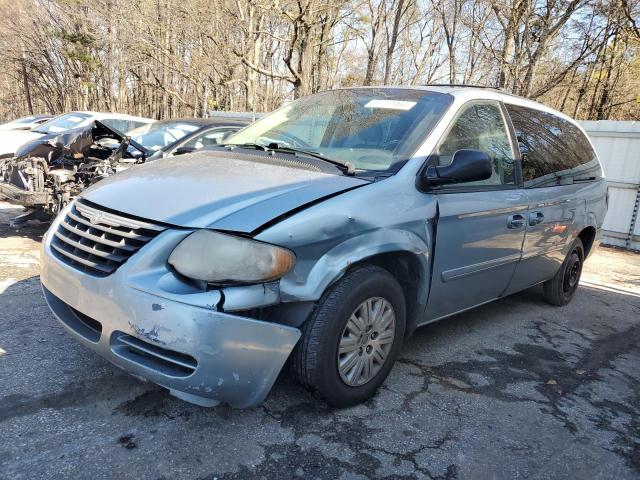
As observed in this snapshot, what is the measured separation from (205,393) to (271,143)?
178 centimetres

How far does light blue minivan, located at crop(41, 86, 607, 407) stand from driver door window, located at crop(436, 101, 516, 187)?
15 mm

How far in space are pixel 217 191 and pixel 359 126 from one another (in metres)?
1.25

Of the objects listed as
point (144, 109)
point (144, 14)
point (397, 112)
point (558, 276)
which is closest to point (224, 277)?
point (397, 112)

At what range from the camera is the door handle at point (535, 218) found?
3.76m

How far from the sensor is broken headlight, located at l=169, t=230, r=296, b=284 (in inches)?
83.7

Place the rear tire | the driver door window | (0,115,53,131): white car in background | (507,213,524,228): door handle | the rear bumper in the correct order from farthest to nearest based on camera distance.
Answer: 1. (0,115,53,131): white car in background
2. the rear bumper
3. the rear tire
4. (507,213,524,228): door handle
5. the driver door window

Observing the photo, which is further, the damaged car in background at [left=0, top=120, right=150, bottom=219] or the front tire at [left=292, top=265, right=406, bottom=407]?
the damaged car in background at [left=0, top=120, right=150, bottom=219]

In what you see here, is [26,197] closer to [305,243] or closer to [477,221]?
[305,243]

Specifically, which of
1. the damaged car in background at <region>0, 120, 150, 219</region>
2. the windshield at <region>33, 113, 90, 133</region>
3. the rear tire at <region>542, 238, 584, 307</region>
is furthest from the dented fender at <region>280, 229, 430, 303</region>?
the windshield at <region>33, 113, 90, 133</region>

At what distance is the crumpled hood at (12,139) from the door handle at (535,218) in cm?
815

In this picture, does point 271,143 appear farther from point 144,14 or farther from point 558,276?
point 144,14

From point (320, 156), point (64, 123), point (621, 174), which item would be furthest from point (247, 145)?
point (64, 123)

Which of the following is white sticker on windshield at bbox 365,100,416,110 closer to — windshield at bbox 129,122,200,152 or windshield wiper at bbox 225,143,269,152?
windshield wiper at bbox 225,143,269,152

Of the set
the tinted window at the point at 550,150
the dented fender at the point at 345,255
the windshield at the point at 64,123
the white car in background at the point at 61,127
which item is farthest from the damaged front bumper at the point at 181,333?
the windshield at the point at 64,123
